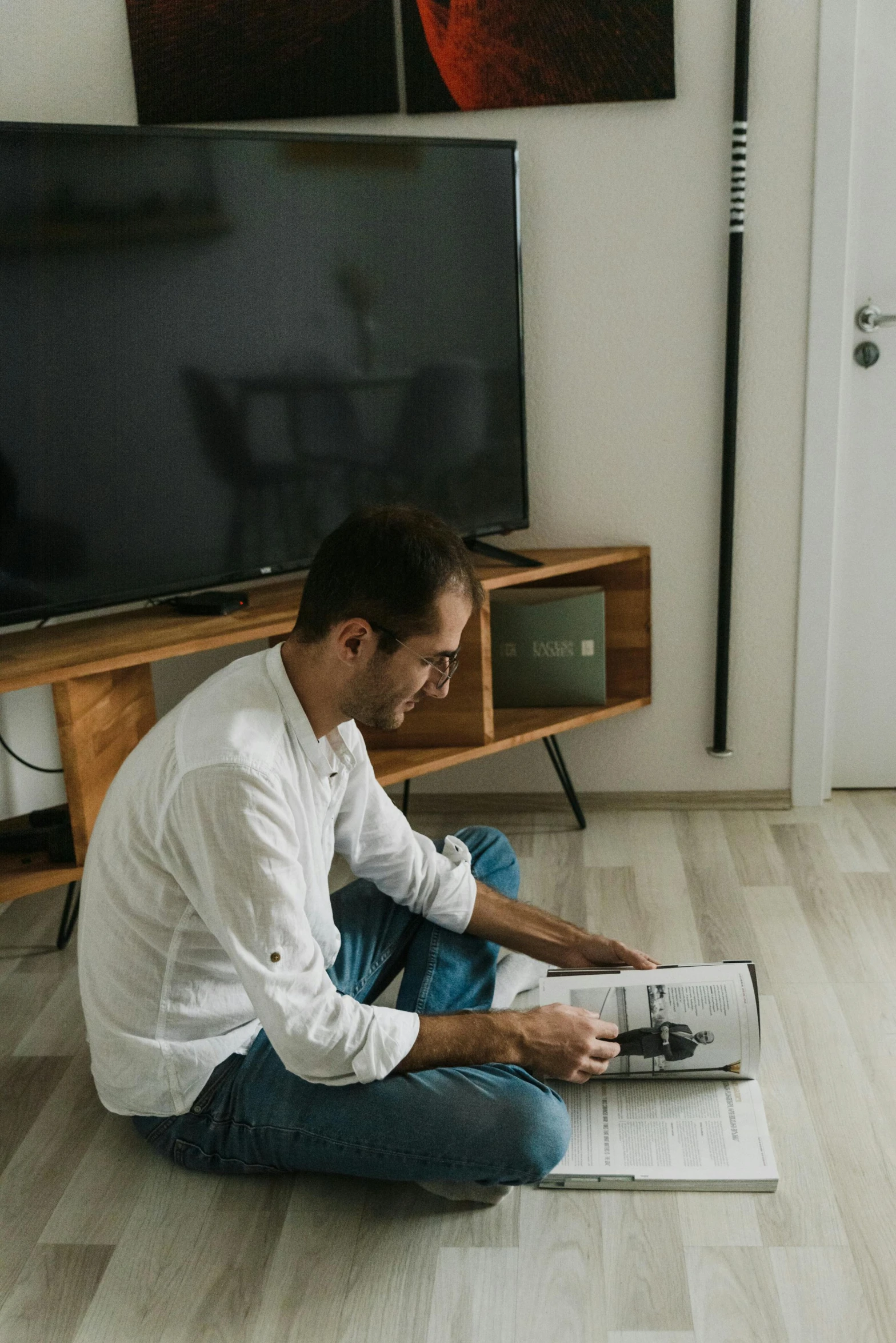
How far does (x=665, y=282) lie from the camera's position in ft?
A: 8.38

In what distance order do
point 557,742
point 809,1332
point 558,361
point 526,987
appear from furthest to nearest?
1. point 557,742
2. point 558,361
3. point 526,987
4. point 809,1332

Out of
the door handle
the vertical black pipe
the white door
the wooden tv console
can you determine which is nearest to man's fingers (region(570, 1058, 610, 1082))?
the wooden tv console

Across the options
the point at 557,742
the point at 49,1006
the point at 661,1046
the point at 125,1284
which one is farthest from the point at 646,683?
the point at 125,1284

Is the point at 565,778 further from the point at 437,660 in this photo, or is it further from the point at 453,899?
the point at 437,660

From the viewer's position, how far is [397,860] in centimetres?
176

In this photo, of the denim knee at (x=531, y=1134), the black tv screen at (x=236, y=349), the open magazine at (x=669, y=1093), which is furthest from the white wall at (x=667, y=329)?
the denim knee at (x=531, y=1134)

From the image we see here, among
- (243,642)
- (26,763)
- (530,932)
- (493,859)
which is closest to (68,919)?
(26,763)

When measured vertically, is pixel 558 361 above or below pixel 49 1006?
above

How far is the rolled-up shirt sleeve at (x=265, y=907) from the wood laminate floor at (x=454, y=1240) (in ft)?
0.83

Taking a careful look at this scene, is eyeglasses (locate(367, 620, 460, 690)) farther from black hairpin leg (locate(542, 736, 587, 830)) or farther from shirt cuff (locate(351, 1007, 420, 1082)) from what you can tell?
black hairpin leg (locate(542, 736, 587, 830))

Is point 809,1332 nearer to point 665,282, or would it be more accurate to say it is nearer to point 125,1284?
point 125,1284

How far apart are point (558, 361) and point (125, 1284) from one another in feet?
6.29

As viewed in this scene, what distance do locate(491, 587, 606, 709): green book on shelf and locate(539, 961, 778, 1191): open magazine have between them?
1031 millimetres

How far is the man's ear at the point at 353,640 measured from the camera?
4.64 feet
